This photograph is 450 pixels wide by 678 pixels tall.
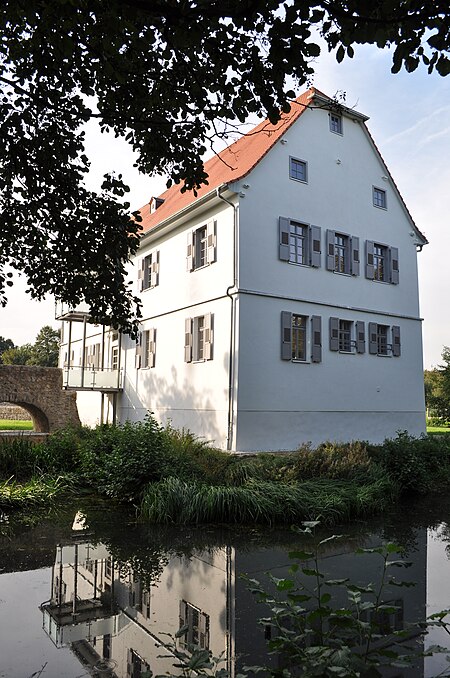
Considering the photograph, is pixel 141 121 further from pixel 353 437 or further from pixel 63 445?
pixel 353 437

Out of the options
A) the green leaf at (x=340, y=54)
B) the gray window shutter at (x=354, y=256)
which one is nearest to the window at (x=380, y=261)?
the gray window shutter at (x=354, y=256)

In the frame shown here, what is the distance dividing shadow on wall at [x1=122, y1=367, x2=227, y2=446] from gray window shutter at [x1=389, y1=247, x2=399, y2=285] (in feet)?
25.1

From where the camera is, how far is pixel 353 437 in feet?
55.0

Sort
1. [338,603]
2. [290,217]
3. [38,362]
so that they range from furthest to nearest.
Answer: [38,362], [290,217], [338,603]

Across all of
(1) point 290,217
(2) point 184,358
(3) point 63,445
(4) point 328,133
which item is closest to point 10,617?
(3) point 63,445

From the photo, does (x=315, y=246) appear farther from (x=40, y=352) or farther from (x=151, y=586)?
(x=40, y=352)

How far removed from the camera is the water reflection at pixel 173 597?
14.1 feet

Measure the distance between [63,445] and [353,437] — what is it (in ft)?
27.8

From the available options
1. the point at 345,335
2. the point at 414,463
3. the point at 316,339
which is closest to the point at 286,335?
the point at 316,339

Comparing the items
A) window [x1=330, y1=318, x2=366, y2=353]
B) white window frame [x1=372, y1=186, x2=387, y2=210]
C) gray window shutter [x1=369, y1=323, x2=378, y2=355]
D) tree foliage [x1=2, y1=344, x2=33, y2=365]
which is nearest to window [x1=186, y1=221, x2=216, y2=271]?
window [x1=330, y1=318, x2=366, y2=353]

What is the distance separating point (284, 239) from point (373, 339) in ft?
14.9

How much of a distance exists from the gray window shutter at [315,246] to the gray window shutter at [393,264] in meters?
3.40

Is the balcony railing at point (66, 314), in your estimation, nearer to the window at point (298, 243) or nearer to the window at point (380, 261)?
the window at point (298, 243)

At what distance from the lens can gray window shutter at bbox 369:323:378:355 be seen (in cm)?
1767
